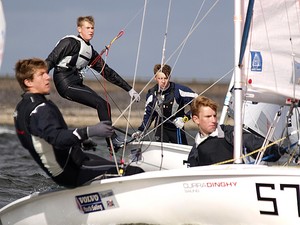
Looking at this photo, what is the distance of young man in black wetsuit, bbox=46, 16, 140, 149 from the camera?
855 cm

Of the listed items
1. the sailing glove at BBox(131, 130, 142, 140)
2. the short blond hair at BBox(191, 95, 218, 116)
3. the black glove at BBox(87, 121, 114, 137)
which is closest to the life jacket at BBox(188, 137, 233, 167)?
the short blond hair at BBox(191, 95, 218, 116)

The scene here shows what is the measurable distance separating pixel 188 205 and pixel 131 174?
519 millimetres

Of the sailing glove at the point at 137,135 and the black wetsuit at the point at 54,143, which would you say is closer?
the black wetsuit at the point at 54,143

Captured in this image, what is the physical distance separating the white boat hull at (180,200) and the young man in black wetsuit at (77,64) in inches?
85.5

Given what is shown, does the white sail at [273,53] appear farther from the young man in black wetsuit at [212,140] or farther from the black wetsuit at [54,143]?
the black wetsuit at [54,143]

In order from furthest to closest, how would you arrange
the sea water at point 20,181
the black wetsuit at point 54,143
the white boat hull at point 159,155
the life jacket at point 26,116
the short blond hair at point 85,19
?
1. the white boat hull at point 159,155
2. the sea water at point 20,181
3. the short blond hair at point 85,19
4. the life jacket at point 26,116
5. the black wetsuit at point 54,143

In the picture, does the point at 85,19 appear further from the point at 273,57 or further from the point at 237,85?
the point at 237,85

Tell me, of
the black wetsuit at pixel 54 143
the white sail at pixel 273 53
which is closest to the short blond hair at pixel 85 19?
the white sail at pixel 273 53

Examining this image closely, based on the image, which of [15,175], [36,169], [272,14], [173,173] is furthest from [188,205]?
[36,169]

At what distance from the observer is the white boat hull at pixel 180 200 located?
5.86m

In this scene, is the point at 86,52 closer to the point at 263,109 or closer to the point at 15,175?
the point at 263,109

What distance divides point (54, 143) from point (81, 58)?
2857 millimetres

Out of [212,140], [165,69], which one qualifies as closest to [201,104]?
[212,140]

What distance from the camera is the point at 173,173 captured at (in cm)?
607
